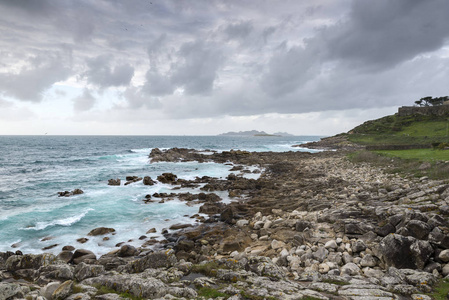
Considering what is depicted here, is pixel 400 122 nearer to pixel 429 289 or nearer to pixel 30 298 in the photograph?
pixel 429 289

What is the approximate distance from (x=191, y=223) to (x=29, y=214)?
45.0 feet

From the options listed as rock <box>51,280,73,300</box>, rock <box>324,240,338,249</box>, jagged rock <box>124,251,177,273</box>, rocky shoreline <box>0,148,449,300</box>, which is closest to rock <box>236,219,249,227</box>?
rocky shoreline <box>0,148,449,300</box>

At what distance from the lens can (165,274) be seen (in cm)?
790

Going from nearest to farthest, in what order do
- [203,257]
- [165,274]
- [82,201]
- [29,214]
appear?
1. [165,274]
2. [203,257]
3. [29,214]
4. [82,201]

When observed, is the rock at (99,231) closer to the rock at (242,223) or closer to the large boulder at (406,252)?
the rock at (242,223)

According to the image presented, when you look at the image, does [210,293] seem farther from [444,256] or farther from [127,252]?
[127,252]

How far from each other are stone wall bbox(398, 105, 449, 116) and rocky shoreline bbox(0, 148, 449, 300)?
113 metres

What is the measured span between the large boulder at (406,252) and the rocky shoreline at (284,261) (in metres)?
0.03

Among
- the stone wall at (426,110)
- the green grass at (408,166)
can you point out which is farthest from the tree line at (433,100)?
the green grass at (408,166)

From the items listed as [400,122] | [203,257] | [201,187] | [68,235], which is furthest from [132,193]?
[400,122]

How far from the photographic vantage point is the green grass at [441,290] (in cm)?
570

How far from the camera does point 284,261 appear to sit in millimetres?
9422

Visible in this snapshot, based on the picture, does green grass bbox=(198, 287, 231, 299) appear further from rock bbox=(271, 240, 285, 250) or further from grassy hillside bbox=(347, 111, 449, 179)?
grassy hillside bbox=(347, 111, 449, 179)

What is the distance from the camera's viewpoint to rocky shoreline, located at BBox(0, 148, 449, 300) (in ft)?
20.5
